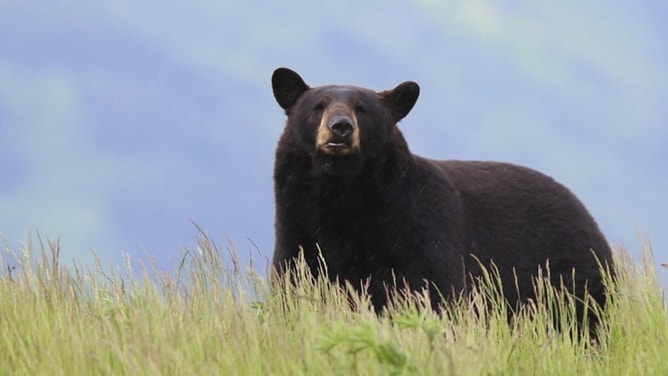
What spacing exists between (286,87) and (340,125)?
1041 mm

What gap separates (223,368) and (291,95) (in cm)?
373

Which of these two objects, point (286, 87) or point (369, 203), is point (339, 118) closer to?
point (369, 203)

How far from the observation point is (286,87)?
7660 millimetres

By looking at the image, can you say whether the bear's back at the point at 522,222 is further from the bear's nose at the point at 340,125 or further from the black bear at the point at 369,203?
the bear's nose at the point at 340,125

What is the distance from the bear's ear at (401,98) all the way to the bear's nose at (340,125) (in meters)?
0.89

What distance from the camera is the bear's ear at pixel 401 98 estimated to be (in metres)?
7.61

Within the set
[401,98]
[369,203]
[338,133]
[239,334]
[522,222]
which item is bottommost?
[239,334]

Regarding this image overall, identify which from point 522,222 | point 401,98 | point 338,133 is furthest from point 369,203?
point 522,222

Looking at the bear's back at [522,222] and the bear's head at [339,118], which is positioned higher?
the bear's head at [339,118]

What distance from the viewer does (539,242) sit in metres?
8.28

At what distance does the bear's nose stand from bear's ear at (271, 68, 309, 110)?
92cm

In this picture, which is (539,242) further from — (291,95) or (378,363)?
(378,363)

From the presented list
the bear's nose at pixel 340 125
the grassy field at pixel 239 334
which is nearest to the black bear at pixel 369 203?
the bear's nose at pixel 340 125

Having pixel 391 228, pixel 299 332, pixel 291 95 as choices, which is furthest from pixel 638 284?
pixel 299 332
